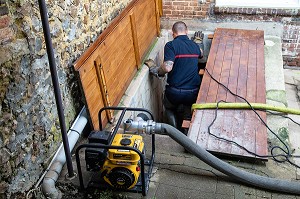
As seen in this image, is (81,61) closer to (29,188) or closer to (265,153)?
(29,188)

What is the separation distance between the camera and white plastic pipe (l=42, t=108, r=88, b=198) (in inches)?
117

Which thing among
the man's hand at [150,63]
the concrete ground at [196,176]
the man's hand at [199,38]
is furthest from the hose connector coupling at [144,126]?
the man's hand at [199,38]

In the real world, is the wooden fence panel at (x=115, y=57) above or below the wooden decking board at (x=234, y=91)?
above

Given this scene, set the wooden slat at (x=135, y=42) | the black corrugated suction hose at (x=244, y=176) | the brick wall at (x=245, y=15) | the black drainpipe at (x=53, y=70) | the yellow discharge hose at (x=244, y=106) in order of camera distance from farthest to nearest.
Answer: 1. the brick wall at (x=245, y=15)
2. the wooden slat at (x=135, y=42)
3. the yellow discharge hose at (x=244, y=106)
4. the black corrugated suction hose at (x=244, y=176)
5. the black drainpipe at (x=53, y=70)

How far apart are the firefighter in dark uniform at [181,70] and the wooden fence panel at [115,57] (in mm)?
551

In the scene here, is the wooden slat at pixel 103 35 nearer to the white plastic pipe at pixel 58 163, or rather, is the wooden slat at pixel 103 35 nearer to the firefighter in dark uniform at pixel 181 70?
the white plastic pipe at pixel 58 163

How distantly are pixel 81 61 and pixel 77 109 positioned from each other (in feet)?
1.77

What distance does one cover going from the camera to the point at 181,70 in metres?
5.09

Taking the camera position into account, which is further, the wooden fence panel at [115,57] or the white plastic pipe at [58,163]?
the wooden fence panel at [115,57]

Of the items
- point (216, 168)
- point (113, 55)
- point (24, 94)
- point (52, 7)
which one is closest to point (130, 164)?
point (216, 168)

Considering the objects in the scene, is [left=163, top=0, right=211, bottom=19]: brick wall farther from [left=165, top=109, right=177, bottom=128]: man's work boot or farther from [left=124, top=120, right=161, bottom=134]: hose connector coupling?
[left=124, top=120, right=161, bottom=134]: hose connector coupling

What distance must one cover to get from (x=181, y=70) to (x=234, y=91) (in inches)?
37.7

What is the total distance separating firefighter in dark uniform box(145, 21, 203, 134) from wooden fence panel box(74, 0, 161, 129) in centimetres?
55

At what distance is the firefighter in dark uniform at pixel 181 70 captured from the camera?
5023mm
